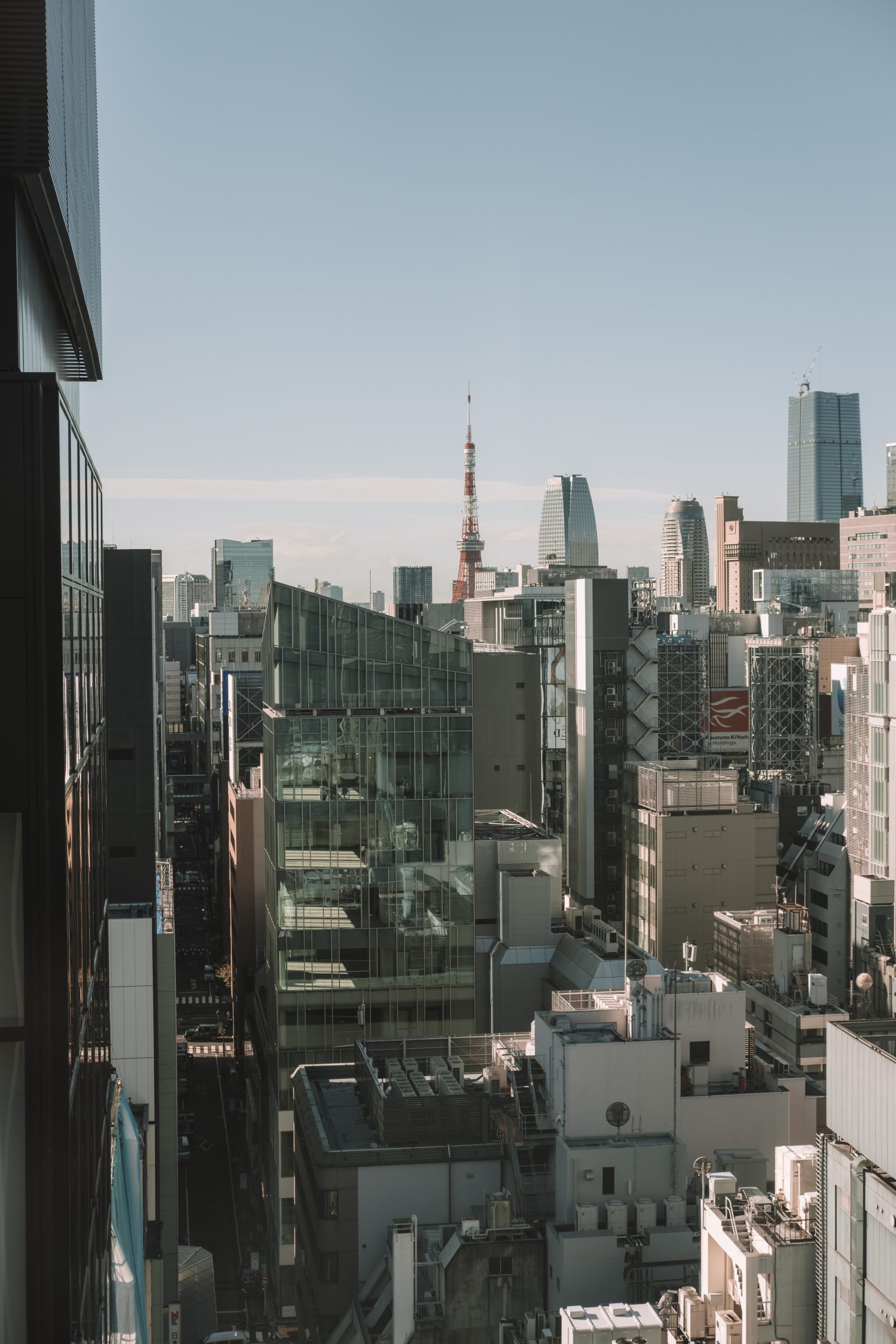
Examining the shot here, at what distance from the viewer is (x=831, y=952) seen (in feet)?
118

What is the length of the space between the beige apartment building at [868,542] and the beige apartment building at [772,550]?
42.7ft

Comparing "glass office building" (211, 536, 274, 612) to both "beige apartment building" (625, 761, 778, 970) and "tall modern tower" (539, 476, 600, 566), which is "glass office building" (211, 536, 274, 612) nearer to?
"tall modern tower" (539, 476, 600, 566)

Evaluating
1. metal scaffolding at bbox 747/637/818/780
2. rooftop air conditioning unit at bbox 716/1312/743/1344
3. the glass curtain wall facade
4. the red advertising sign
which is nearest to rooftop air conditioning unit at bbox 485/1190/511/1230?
rooftop air conditioning unit at bbox 716/1312/743/1344

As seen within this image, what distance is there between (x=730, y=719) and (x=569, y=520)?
7751 cm

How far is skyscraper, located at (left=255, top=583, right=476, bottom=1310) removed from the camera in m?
20.4

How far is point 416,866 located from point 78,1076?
17.3 metres

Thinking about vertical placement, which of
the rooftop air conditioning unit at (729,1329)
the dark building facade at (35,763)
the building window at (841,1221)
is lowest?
the rooftop air conditioning unit at (729,1329)

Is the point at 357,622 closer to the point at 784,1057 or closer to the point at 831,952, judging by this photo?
the point at 784,1057

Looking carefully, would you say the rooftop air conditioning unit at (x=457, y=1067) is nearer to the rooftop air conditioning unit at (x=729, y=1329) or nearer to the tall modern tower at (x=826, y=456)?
the rooftop air conditioning unit at (x=729, y=1329)

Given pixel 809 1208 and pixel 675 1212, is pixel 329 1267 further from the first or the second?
pixel 809 1208

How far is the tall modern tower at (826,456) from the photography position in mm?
178875

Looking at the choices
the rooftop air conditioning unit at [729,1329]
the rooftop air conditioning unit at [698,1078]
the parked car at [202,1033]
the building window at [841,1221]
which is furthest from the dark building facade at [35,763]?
the parked car at [202,1033]

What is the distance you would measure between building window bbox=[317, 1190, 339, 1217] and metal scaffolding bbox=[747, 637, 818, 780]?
39.2 meters

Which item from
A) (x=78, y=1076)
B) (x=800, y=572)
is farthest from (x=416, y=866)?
(x=800, y=572)
